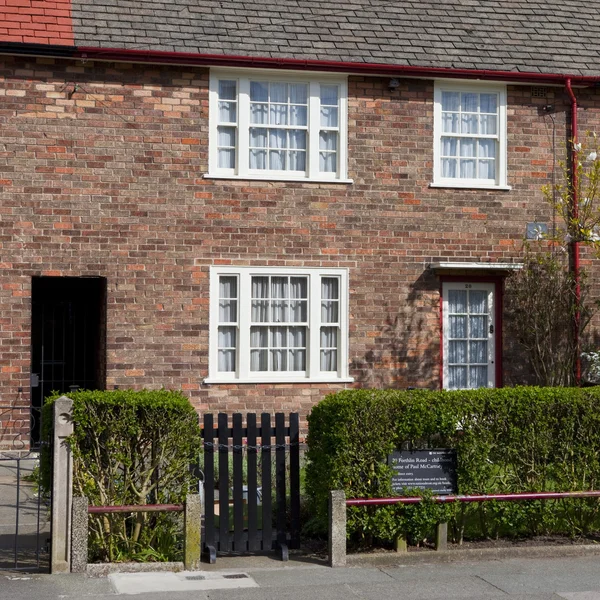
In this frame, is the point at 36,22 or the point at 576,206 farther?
the point at 576,206

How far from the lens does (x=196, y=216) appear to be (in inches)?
618

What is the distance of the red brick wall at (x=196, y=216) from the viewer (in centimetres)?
1511

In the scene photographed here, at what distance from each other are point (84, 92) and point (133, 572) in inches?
350

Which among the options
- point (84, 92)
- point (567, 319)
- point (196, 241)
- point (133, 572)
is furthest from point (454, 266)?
point (133, 572)

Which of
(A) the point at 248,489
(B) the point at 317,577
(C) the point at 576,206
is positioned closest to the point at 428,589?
(B) the point at 317,577

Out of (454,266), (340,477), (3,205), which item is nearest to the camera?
(340,477)

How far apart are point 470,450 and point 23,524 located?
14.5 feet

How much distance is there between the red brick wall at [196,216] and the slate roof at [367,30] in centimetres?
Answer: 49

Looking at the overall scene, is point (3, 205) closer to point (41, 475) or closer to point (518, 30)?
→ point (41, 475)

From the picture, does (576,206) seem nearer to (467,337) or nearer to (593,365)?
(593,365)

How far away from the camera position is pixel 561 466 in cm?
954

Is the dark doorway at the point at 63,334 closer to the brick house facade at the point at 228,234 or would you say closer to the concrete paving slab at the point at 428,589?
the brick house facade at the point at 228,234

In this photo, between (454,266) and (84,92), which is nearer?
(84,92)

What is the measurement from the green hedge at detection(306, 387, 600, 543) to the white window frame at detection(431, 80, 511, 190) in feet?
24.5
